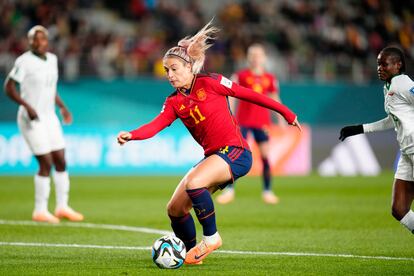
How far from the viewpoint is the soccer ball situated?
7219 mm

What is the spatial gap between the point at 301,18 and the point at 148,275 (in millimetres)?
18642

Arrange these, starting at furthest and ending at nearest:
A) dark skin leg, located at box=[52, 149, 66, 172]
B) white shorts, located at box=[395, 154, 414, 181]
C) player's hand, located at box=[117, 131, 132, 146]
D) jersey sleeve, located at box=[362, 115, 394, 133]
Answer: dark skin leg, located at box=[52, 149, 66, 172] → jersey sleeve, located at box=[362, 115, 394, 133] → white shorts, located at box=[395, 154, 414, 181] → player's hand, located at box=[117, 131, 132, 146]

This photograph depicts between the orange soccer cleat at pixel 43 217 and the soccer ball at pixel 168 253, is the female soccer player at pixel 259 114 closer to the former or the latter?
the orange soccer cleat at pixel 43 217

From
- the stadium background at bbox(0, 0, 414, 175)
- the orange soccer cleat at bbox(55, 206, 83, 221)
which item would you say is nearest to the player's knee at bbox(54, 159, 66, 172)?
the orange soccer cleat at bbox(55, 206, 83, 221)

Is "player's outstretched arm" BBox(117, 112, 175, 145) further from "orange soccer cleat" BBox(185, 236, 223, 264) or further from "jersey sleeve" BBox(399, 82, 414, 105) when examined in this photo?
"jersey sleeve" BBox(399, 82, 414, 105)

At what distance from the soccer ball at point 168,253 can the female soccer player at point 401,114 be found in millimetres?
2046

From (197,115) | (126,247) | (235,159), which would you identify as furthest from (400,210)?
(126,247)

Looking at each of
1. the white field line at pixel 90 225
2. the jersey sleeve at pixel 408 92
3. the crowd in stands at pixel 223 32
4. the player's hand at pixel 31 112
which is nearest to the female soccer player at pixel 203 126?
the jersey sleeve at pixel 408 92

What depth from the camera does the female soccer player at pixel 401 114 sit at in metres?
7.50

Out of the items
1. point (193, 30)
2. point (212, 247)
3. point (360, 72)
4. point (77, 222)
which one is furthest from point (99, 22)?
point (212, 247)

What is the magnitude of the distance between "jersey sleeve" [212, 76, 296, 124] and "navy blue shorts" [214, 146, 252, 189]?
470 millimetres

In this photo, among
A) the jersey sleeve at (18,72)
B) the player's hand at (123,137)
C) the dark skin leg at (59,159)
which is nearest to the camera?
the player's hand at (123,137)

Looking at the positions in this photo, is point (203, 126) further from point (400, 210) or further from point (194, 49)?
point (400, 210)

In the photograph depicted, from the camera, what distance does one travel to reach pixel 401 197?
304 inches
